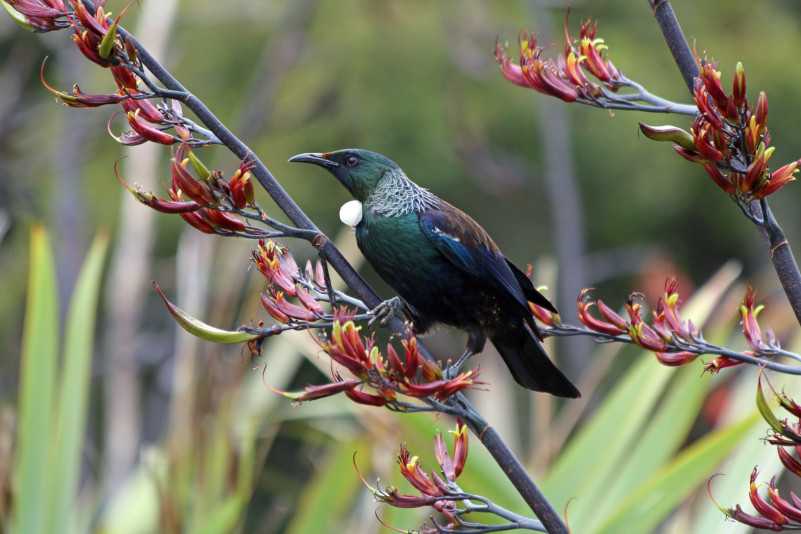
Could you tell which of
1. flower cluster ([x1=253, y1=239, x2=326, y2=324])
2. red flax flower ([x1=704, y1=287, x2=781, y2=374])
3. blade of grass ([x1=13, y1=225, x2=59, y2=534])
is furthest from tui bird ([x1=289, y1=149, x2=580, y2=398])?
blade of grass ([x1=13, y1=225, x2=59, y2=534])

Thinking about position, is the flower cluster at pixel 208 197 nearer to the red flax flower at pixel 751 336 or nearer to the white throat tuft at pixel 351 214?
the white throat tuft at pixel 351 214

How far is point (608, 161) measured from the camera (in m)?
5.98

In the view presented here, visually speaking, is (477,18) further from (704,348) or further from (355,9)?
(704,348)

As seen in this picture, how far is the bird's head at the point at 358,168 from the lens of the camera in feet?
5.27

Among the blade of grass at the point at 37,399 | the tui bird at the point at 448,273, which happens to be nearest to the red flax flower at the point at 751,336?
the tui bird at the point at 448,273

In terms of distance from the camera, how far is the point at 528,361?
1.54 metres

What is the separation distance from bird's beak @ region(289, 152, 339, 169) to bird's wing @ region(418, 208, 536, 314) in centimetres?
21

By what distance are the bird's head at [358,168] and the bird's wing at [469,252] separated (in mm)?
128

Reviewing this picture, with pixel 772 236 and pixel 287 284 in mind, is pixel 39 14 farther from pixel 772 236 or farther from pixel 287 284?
pixel 772 236

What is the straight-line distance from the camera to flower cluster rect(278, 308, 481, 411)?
942 millimetres

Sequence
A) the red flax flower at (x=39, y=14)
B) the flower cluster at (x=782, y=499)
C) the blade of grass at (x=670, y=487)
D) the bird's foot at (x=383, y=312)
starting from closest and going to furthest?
the flower cluster at (x=782, y=499) → the red flax flower at (x=39, y=14) → the bird's foot at (x=383, y=312) → the blade of grass at (x=670, y=487)

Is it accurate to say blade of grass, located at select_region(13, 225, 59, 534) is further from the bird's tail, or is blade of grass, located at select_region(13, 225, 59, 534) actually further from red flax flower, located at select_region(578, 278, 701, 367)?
red flax flower, located at select_region(578, 278, 701, 367)

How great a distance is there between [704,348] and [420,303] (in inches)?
21.5

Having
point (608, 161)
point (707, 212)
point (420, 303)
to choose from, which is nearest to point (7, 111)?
point (420, 303)
